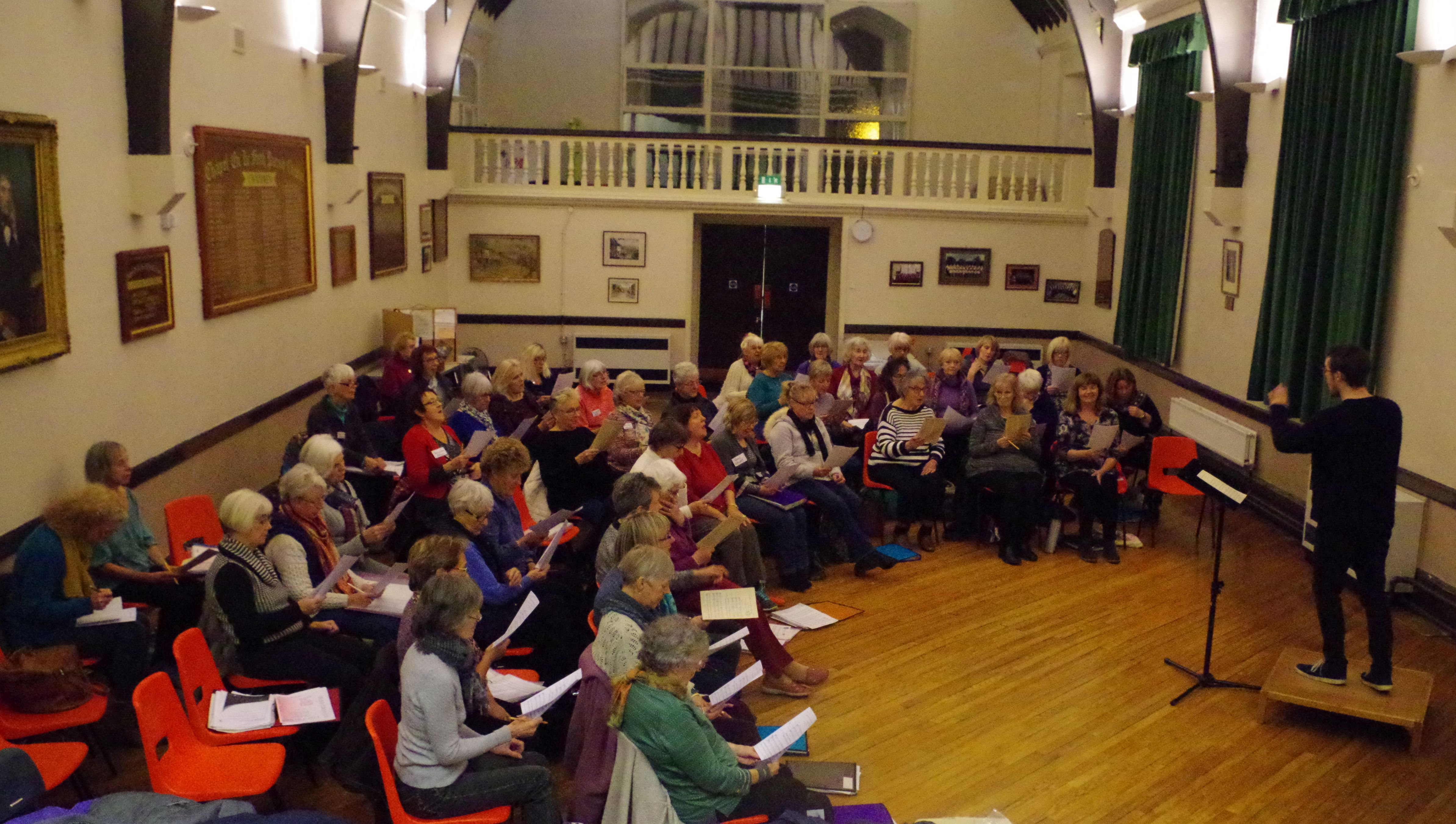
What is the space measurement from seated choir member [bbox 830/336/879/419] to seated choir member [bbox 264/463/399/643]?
4.86 m

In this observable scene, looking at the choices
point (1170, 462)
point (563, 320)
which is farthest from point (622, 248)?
point (1170, 462)

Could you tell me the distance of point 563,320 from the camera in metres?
13.7

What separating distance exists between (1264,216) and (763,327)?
22.0 ft

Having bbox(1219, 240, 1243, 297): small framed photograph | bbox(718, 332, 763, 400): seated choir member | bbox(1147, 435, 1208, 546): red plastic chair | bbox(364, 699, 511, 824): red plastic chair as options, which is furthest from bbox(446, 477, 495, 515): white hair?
bbox(1219, 240, 1243, 297): small framed photograph

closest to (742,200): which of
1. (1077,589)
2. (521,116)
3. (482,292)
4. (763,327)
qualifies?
(763,327)

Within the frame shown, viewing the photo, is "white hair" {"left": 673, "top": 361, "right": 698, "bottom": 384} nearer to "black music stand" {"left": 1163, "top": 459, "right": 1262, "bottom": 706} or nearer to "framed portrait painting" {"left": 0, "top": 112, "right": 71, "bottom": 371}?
"black music stand" {"left": 1163, "top": 459, "right": 1262, "bottom": 706}

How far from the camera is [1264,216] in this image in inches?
363

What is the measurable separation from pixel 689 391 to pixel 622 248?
18.3 ft

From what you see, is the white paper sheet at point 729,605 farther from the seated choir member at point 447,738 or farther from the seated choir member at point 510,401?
the seated choir member at point 510,401

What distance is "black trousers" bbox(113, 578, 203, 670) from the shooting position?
18.1ft

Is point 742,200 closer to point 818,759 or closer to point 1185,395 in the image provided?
point 1185,395

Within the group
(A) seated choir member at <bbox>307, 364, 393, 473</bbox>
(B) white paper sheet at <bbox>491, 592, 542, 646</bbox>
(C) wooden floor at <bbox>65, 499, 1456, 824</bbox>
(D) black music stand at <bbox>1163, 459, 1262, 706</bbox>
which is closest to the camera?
(B) white paper sheet at <bbox>491, 592, 542, 646</bbox>

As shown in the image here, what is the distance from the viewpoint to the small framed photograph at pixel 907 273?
535 inches

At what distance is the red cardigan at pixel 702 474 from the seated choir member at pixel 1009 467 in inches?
84.9
